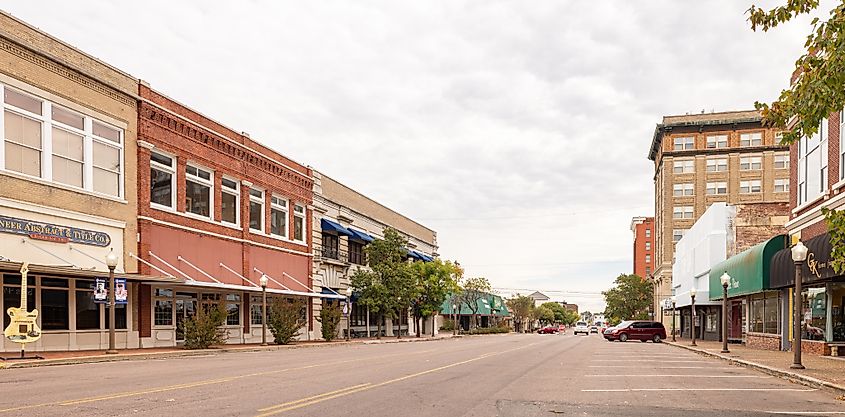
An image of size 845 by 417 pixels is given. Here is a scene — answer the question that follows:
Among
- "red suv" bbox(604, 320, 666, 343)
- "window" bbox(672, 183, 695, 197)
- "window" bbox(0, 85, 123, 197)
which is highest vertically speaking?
"window" bbox(672, 183, 695, 197)

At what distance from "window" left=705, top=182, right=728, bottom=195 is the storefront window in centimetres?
6306

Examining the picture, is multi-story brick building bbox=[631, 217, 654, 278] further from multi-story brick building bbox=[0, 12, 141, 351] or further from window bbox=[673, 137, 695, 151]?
multi-story brick building bbox=[0, 12, 141, 351]

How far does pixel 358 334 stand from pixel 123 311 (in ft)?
91.0

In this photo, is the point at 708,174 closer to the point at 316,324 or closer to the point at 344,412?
the point at 316,324

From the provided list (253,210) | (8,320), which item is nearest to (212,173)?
(253,210)

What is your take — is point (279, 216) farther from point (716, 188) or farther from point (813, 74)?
point (716, 188)

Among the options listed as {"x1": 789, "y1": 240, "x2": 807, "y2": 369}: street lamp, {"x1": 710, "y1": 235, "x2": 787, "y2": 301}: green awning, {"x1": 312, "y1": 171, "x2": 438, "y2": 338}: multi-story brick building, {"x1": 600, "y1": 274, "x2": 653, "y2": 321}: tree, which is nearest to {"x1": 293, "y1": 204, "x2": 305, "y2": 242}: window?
{"x1": 312, "y1": 171, "x2": 438, "y2": 338}: multi-story brick building

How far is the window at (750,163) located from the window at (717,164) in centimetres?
173

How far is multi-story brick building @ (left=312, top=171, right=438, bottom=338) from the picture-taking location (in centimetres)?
5047

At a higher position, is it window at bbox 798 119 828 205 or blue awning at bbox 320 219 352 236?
window at bbox 798 119 828 205

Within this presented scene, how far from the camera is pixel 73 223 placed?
1091 inches

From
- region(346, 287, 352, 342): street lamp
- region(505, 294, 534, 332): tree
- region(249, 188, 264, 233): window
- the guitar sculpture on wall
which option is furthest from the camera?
region(505, 294, 534, 332): tree

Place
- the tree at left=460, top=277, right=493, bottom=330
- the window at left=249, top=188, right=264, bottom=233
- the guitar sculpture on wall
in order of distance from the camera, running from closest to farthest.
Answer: the guitar sculpture on wall, the window at left=249, top=188, right=264, bottom=233, the tree at left=460, top=277, right=493, bottom=330

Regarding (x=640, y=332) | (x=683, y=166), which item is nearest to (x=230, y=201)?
(x=640, y=332)
